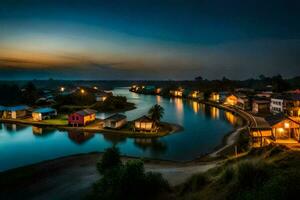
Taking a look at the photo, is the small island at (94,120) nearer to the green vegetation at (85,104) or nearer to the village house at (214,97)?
the green vegetation at (85,104)

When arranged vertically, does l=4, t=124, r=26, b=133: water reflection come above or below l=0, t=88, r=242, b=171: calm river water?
above

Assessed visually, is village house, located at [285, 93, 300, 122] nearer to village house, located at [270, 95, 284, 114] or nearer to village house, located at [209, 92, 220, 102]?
village house, located at [270, 95, 284, 114]

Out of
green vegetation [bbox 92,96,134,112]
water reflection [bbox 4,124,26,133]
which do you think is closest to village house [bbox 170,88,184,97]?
green vegetation [bbox 92,96,134,112]

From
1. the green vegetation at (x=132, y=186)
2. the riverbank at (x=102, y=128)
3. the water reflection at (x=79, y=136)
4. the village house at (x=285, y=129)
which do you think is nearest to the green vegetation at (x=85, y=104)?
the riverbank at (x=102, y=128)

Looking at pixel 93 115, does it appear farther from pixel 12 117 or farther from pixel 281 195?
pixel 281 195

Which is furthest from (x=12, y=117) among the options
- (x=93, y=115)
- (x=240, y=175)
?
(x=240, y=175)

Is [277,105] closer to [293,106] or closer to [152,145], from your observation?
[293,106]
